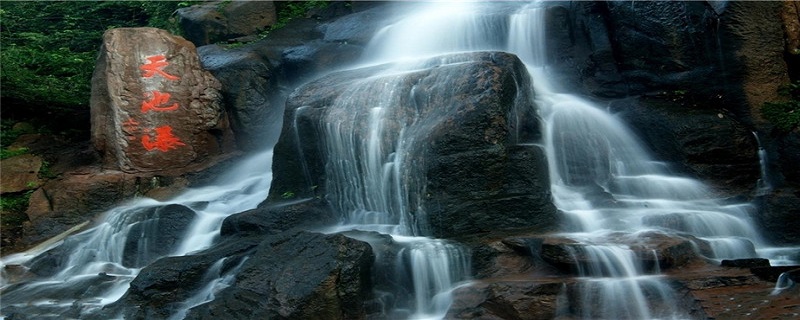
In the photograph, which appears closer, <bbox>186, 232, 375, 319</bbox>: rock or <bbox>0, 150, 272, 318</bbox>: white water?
<bbox>186, 232, 375, 319</bbox>: rock

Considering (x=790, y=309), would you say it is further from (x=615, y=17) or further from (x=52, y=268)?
(x=52, y=268)

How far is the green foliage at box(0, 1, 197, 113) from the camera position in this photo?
11977mm

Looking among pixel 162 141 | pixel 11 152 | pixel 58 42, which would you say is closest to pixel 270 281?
pixel 162 141

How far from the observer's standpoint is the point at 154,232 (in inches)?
323

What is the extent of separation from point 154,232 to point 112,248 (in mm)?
551

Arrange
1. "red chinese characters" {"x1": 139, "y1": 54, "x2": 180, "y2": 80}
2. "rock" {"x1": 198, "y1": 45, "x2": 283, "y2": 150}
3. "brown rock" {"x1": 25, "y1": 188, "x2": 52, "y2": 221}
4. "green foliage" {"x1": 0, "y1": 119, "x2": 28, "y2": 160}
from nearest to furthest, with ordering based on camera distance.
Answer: "brown rock" {"x1": 25, "y1": 188, "x2": 52, "y2": 221}
"red chinese characters" {"x1": 139, "y1": 54, "x2": 180, "y2": 80}
"rock" {"x1": 198, "y1": 45, "x2": 283, "y2": 150}
"green foliage" {"x1": 0, "y1": 119, "x2": 28, "y2": 160}

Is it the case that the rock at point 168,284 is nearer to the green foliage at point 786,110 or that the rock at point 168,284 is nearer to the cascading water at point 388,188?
the cascading water at point 388,188

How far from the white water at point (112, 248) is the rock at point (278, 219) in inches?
21.0

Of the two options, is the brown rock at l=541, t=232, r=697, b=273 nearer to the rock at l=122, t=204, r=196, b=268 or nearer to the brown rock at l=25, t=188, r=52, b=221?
the rock at l=122, t=204, r=196, b=268

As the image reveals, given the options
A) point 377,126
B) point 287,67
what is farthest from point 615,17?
point 287,67

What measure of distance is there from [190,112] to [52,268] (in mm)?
3427

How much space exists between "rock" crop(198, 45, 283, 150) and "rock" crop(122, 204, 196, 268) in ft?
8.74

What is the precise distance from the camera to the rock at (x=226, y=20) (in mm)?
13336

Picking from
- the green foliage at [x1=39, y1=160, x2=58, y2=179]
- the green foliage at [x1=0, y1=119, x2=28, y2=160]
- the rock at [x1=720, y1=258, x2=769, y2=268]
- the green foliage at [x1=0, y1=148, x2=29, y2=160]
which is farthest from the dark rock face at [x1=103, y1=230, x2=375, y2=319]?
the green foliage at [x1=0, y1=119, x2=28, y2=160]
